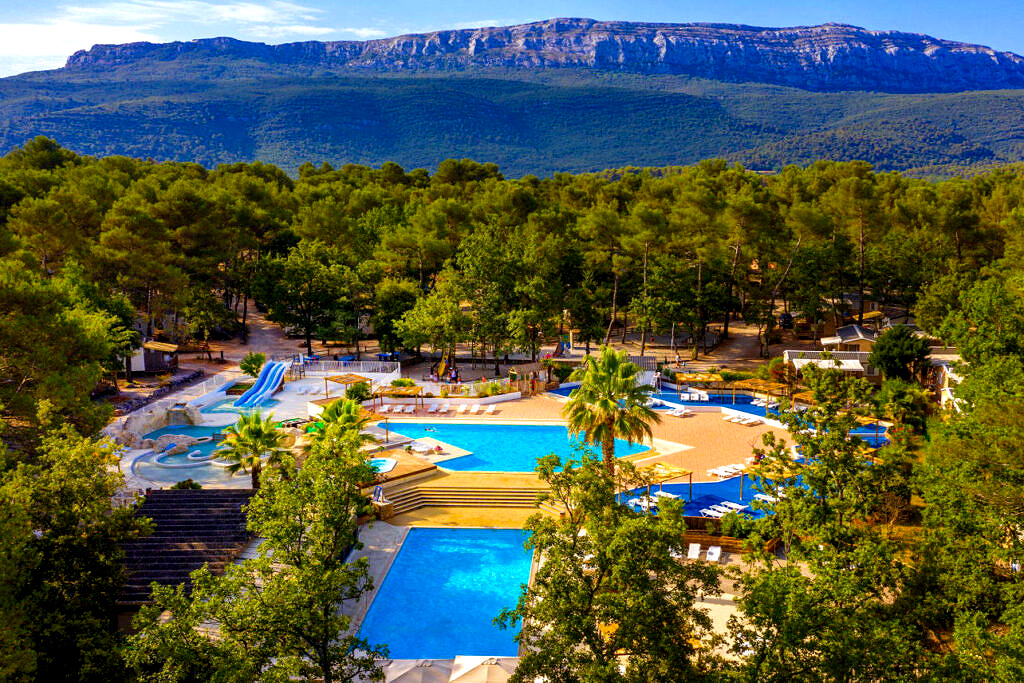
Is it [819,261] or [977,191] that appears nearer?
[819,261]

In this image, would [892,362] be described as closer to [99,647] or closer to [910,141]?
[99,647]

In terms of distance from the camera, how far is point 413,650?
720 inches

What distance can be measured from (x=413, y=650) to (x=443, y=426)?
17917 mm

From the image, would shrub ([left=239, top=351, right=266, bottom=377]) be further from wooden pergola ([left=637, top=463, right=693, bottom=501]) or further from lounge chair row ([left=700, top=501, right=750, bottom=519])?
lounge chair row ([left=700, top=501, right=750, bottom=519])

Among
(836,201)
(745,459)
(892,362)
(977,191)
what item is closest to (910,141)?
(977,191)

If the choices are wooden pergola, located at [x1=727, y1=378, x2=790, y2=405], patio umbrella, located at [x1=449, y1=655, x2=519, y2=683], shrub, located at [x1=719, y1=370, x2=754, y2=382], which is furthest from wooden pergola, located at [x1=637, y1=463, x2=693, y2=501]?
shrub, located at [x1=719, y1=370, x2=754, y2=382]

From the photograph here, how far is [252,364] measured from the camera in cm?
4275

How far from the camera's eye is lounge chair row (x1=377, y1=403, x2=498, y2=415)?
123ft

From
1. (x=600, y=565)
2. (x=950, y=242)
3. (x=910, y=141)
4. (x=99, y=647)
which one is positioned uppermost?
(x=910, y=141)

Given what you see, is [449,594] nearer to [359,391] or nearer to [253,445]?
[253,445]

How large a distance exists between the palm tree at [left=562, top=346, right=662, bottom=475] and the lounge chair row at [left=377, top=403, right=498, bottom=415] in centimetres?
1372

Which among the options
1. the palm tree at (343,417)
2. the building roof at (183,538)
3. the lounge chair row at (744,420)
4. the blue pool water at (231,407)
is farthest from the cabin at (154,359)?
the lounge chair row at (744,420)

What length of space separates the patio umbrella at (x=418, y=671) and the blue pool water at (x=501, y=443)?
511 inches

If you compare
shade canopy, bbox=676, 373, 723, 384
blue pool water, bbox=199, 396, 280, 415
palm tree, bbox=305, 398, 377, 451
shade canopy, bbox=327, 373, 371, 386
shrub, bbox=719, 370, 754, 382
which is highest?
palm tree, bbox=305, 398, 377, 451
